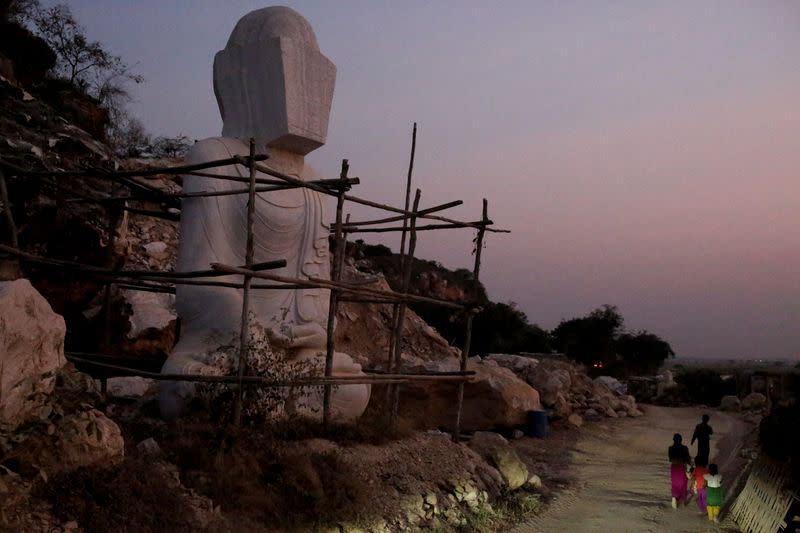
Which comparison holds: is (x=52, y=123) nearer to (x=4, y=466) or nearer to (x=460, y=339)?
(x=4, y=466)

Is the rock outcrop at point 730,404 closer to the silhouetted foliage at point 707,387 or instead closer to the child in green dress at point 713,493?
the silhouetted foliage at point 707,387

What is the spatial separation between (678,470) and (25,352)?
5.96 m

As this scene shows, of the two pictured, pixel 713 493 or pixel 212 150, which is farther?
pixel 212 150

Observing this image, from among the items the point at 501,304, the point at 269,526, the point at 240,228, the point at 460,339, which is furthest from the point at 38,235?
the point at 501,304

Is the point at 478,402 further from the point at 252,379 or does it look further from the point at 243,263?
the point at 252,379

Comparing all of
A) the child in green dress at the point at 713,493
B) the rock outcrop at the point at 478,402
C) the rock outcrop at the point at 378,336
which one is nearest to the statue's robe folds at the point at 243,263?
the child in green dress at the point at 713,493

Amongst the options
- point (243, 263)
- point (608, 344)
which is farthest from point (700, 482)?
point (608, 344)

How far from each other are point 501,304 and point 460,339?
501 centimetres

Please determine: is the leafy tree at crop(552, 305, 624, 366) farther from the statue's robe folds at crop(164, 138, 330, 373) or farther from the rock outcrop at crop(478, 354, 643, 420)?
the statue's robe folds at crop(164, 138, 330, 373)

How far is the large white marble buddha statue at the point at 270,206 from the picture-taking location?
24.0 ft

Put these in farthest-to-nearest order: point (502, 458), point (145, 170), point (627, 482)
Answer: point (627, 482)
point (502, 458)
point (145, 170)

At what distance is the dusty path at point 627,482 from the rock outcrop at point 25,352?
4.20 meters

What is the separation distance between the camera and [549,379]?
48.4ft

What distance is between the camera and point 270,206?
7.93 meters
